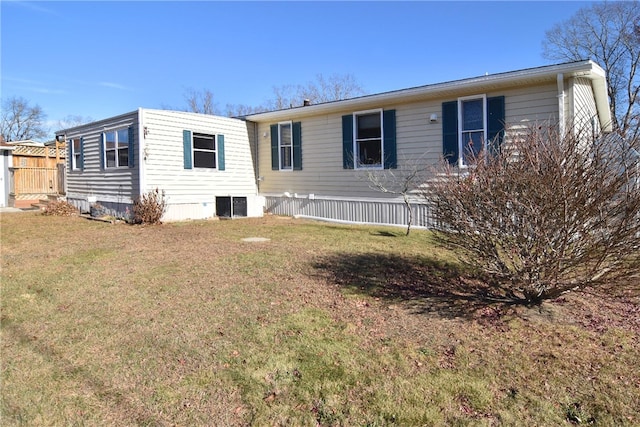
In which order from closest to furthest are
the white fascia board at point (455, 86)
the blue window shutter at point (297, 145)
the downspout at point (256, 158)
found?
the white fascia board at point (455, 86) → the blue window shutter at point (297, 145) → the downspout at point (256, 158)

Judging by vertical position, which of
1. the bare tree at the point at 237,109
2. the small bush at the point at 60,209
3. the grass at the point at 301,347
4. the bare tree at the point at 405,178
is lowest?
the grass at the point at 301,347

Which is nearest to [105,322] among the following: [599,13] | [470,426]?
[470,426]

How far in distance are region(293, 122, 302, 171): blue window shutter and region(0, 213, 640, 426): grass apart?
6.87 m

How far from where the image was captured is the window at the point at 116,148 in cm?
1191

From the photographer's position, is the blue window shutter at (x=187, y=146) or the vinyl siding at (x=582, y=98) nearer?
the vinyl siding at (x=582, y=98)

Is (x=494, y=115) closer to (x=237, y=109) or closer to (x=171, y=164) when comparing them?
(x=171, y=164)

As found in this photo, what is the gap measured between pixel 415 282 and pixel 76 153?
13709 mm

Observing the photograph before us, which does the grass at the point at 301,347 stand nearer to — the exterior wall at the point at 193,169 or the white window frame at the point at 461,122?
the white window frame at the point at 461,122

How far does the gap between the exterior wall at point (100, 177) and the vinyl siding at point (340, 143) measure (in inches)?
158

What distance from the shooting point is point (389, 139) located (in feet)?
35.1

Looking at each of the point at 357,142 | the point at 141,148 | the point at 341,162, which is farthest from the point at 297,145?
the point at 141,148

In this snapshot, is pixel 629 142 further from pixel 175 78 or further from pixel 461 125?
pixel 175 78

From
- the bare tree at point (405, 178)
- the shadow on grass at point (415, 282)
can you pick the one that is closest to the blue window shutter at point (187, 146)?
the bare tree at point (405, 178)

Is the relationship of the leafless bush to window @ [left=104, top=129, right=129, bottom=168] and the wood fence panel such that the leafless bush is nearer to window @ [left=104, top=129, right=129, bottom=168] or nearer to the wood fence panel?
window @ [left=104, top=129, right=129, bottom=168]
